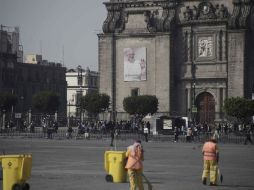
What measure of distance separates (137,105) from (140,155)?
69350mm

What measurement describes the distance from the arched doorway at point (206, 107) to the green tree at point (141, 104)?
6.34 metres

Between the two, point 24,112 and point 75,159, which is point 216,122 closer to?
point 24,112

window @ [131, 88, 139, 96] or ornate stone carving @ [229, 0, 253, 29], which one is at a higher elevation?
ornate stone carving @ [229, 0, 253, 29]

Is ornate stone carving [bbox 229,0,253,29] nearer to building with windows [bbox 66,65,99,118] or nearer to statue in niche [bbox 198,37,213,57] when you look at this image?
statue in niche [bbox 198,37,213,57]

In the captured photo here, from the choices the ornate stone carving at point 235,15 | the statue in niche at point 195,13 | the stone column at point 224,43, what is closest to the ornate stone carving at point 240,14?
the ornate stone carving at point 235,15

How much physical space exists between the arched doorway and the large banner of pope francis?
7.21 m

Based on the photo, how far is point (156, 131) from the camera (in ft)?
288

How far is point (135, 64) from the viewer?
9981 cm

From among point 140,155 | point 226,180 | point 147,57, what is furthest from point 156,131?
point 140,155

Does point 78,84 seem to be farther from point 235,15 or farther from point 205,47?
point 235,15

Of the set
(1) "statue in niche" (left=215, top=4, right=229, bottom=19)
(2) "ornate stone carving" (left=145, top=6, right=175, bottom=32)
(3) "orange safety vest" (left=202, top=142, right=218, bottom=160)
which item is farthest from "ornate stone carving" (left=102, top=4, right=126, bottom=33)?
(3) "orange safety vest" (left=202, top=142, right=218, bottom=160)

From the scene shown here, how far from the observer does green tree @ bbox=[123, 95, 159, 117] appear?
92.8 metres

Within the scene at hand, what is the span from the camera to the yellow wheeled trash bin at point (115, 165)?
91.5ft

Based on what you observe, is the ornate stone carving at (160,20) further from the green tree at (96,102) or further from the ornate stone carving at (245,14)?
the green tree at (96,102)
